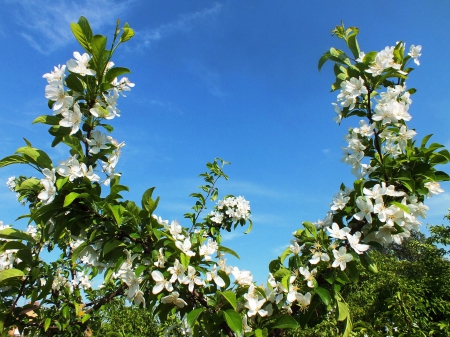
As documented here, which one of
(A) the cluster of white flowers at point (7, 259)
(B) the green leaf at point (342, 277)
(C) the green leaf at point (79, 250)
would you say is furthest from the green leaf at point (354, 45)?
(A) the cluster of white flowers at point (7, 259)

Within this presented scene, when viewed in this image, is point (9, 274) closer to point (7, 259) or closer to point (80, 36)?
point (7, 259)

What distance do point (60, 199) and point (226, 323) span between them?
3.27 ft

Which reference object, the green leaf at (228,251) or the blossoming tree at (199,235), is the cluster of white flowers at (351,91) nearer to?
the blossoming tree at (199,235)

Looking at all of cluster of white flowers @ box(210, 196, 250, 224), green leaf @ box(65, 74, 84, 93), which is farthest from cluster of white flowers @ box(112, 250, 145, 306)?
cluster of white flowers @ box(210, 196, 250, 224)

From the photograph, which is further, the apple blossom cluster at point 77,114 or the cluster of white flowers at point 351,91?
the cluster of white flowers at point 351,91

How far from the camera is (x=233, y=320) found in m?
1.56

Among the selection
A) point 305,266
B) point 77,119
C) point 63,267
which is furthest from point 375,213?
point 63,267

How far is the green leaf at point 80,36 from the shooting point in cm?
174

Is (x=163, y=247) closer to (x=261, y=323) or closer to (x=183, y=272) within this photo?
(x=183, y=272)

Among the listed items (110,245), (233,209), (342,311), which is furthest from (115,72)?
(233,209)

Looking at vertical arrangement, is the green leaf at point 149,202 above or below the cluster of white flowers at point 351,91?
below

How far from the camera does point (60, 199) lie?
167 centimetres

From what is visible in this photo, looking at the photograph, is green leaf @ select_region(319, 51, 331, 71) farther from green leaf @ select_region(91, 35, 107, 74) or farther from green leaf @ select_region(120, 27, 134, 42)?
green leaf @ select_region(91, 35, 107, 74)

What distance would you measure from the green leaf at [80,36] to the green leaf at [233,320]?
4.73 ft
